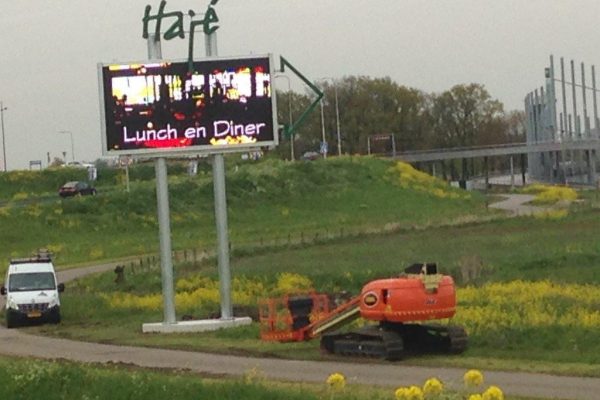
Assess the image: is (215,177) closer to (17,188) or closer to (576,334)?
(576,334)

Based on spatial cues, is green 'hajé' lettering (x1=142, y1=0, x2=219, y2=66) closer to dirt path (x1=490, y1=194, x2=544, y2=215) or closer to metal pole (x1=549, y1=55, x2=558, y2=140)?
dirt path (x1=490, y1=194, x2=544, y2=215)

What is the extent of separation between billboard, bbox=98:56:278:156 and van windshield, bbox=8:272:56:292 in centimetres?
859

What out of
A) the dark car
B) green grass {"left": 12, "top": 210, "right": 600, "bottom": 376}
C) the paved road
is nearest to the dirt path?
green grass {"left": 12, "top": 210, "right": 600, "bottom": 376}

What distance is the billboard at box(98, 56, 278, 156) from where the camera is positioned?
36.3m

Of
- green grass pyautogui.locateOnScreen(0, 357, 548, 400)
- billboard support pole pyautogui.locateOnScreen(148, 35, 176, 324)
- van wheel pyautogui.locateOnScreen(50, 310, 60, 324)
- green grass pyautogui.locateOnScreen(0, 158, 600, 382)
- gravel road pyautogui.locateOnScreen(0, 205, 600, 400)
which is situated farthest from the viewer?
van wheel pyautogui.locateOnScreen(50, 310, 60, 324)

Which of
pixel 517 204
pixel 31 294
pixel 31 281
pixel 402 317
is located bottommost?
pixel 31 294

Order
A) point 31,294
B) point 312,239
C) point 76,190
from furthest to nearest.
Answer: point 76,190, point 312,239, point 31,294

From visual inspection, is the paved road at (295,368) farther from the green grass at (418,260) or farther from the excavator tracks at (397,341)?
the green grass at (418,260)

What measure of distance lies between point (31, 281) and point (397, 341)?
1976cm

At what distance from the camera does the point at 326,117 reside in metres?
157

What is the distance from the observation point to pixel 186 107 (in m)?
36.3

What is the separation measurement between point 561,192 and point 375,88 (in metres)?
53.4

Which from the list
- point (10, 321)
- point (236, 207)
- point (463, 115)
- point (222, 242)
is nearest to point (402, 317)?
point (222, 242)

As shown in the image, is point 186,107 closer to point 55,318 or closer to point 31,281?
point 55,318
